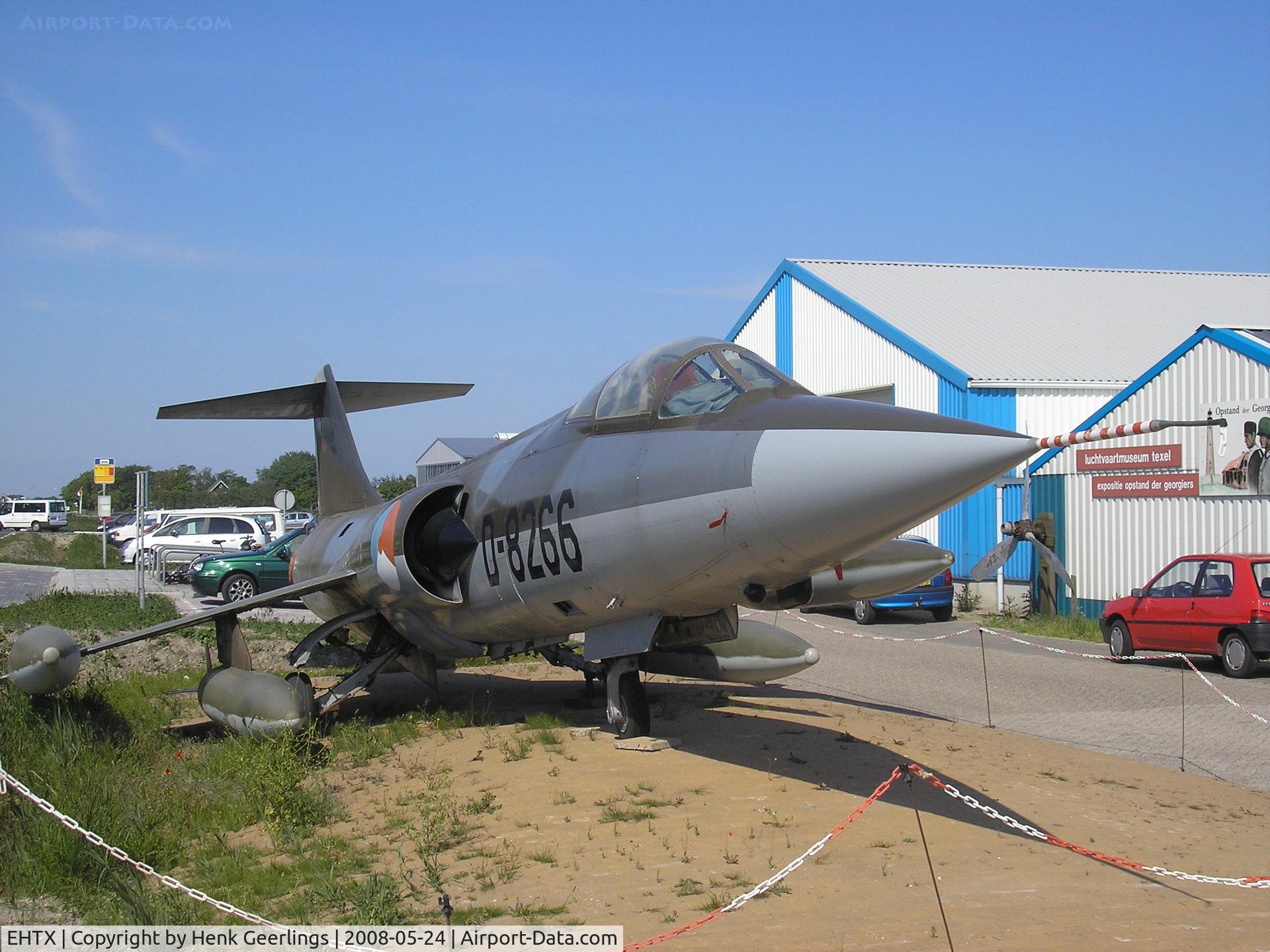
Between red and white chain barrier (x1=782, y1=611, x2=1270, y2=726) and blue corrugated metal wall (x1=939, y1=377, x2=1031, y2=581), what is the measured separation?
416 centimetres

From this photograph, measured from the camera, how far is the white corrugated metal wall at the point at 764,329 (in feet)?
115

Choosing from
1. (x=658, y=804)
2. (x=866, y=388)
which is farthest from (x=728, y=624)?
(x=866, y=388)

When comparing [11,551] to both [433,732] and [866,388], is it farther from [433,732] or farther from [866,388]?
[433,732]

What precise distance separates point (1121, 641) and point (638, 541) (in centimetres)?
1194

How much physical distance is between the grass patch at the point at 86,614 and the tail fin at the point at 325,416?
5597 millimetres

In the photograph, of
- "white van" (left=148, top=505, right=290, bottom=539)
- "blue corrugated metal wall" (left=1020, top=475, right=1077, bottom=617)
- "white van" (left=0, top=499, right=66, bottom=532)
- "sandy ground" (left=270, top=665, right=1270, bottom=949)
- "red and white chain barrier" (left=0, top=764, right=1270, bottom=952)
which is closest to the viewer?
"red and white chain barrier" (left=0, top=764, right=1270, bottom=952)

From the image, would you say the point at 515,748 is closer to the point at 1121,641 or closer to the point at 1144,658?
the point at 1144,658

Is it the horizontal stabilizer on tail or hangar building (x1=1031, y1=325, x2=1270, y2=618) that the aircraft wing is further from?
hangar building (x1=1031, y1=325, x2=1270, y2=618)

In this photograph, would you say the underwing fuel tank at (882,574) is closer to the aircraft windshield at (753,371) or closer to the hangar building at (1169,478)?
the aircraft windshield at (753,371)

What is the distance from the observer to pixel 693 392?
26.3 ft

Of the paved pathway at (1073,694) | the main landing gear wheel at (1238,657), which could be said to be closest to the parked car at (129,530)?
the paved pathway at (1073,694)

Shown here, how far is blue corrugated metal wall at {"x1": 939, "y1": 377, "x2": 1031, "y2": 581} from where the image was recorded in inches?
1025

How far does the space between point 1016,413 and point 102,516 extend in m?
30.2

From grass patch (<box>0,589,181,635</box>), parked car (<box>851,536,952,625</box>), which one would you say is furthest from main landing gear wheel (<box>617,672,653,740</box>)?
parked car (<box>851,536,952,625</box>)
